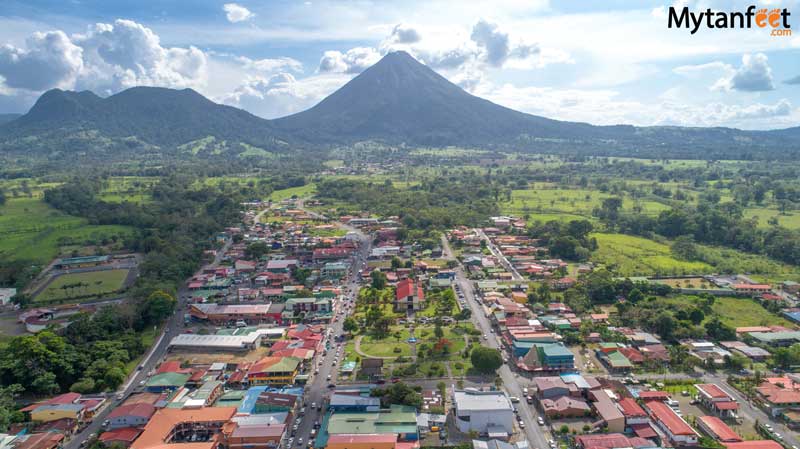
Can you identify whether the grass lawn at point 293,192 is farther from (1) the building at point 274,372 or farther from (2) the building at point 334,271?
(1) the building at point 274,372

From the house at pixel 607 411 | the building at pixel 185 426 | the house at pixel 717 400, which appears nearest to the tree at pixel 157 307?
the building at pixel 185 426

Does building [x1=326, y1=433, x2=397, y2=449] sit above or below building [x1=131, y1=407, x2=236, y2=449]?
below

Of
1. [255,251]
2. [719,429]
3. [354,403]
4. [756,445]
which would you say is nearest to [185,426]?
[354,403]

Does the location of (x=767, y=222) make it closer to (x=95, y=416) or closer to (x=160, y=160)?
(x=95, y=416)

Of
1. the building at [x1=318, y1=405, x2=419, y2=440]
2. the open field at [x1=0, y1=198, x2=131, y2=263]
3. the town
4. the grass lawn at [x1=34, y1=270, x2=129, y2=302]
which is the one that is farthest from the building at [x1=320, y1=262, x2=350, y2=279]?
the open field at [x1=0, y1=198, x2=131, y2=263]

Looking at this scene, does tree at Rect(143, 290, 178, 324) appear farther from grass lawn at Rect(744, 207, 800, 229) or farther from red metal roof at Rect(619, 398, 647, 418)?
grass lawn at Rect(744, 207, 800, 229)

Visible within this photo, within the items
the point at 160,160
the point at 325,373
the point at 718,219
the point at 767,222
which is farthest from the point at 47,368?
the point at 160,160

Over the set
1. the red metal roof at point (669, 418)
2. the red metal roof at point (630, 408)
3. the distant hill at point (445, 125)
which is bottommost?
the red metal roof at point (669, 418)
